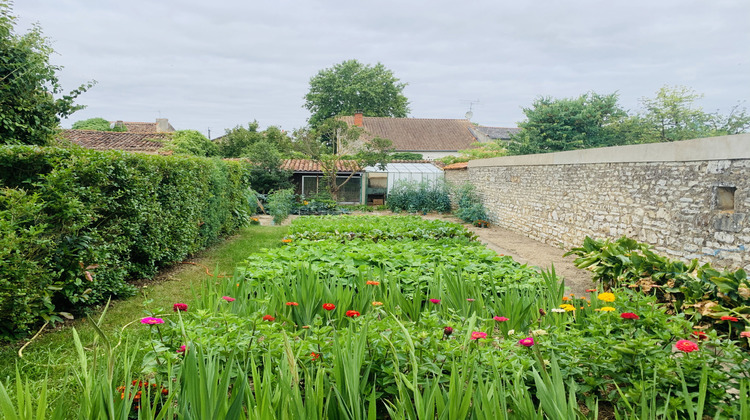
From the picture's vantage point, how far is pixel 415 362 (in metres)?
1.58

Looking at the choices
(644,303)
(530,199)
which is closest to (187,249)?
(644,303)

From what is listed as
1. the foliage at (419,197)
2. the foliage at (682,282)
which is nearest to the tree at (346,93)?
the foliage at (419,197)

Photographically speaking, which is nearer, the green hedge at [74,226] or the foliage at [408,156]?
the green hedge at [74,226]

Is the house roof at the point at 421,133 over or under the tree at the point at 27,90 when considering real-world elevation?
over

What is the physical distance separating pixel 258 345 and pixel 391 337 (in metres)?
0.60

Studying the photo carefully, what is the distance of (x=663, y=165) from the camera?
698cm

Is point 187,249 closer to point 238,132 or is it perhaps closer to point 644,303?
point 644,303

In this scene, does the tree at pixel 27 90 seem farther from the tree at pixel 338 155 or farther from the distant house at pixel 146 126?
the distant house at pixel 146 126

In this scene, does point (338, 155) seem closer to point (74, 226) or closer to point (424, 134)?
point (424, 134)

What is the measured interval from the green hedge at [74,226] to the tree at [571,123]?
19.9 meters

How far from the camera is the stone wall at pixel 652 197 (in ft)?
18.3

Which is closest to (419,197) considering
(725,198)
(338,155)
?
(338,155)

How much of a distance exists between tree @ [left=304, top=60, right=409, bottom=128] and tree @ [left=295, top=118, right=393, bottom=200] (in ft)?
59.9

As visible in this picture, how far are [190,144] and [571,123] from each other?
18.1 meters
